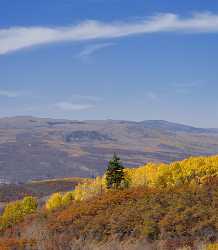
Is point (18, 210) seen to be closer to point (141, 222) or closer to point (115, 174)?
point (115, 174)

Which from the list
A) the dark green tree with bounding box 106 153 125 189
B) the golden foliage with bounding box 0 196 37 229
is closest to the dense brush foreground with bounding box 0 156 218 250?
the dark green tree with bounding box 106 153 125 189

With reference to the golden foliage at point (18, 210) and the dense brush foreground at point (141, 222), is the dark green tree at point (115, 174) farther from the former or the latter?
the golden foliage at point (18, 210)

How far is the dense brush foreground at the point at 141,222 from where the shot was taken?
6169 cm

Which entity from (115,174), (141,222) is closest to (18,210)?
(115,174)

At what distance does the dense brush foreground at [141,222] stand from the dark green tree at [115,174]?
6.16 feet

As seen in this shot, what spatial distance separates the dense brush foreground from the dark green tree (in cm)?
188

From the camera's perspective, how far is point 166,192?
8794 cm

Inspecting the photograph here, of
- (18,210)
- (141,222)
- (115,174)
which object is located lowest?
(18,210)

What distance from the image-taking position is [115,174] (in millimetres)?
103938

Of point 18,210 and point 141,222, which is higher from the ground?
point 141,222

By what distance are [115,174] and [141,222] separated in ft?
109

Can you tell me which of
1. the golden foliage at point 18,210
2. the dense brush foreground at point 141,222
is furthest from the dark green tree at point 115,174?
the golden foliage at point 18,210

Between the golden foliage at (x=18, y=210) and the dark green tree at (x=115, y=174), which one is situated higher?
the dark green tree at (x=115, y=174)

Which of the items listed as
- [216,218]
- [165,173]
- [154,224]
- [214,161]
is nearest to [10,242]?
[154,224]
